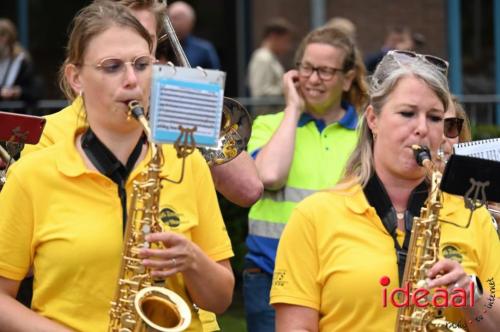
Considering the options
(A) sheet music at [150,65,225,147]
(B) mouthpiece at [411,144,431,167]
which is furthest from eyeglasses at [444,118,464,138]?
(A) sheet music at [150,65,225,147]

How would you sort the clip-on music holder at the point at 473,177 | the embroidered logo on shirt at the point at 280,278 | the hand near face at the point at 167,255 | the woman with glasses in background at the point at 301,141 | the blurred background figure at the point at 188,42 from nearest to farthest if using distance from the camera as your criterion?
the hand near face at the point at 167,255
the clip-on music holder at the point at 473,177
the embroidered logo on shirt at the point at 280,278
the woman with glasses in background at the point at 301,141
the blurred background figure at the point at 188,42

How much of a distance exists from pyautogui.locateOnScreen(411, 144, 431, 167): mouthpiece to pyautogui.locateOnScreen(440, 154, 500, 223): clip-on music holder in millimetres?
308

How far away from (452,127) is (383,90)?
0.83 meters

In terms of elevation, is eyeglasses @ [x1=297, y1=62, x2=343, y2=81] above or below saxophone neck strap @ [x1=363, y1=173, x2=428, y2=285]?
above

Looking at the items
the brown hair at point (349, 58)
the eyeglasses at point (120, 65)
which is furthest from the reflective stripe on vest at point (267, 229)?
the eyeglasses at point (120, 65)

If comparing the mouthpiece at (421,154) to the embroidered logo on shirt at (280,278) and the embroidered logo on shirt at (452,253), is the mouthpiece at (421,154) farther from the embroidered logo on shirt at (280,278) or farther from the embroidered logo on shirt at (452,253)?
the embroidered logo on shirt at (280,278)

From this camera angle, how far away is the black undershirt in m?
4.01

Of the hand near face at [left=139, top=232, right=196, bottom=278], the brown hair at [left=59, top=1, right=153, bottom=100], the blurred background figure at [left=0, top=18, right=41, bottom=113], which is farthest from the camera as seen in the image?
the blurred background figure at [left=0, top=18, right=41, bottom=113]

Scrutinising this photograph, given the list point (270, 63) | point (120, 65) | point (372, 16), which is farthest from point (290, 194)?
point (372, 16)

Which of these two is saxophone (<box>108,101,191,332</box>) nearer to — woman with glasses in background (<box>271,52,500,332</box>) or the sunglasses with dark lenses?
the sunglasses with dark lenses

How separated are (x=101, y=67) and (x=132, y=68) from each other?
11 centimetres

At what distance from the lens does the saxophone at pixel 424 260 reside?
414cm

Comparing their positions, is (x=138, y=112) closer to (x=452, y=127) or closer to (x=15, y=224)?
(x=15, y=224)

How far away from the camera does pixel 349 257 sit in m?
4.21
